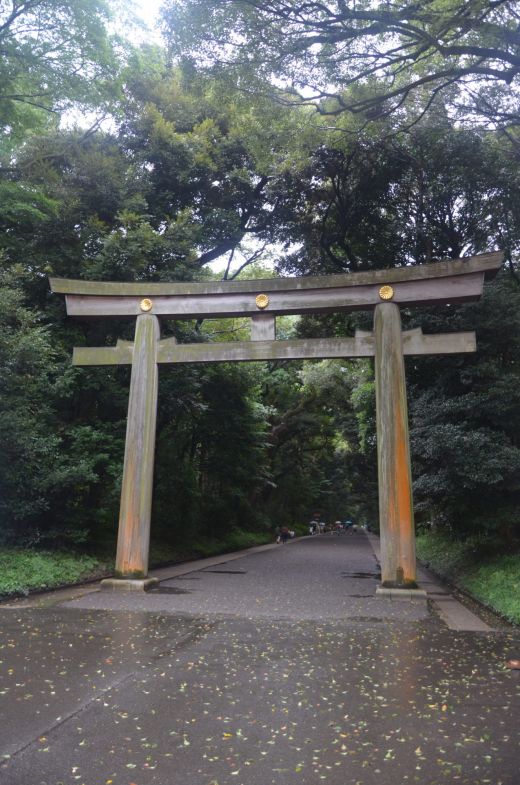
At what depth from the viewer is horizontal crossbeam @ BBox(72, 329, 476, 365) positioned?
10.1 m

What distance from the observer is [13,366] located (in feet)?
35.0

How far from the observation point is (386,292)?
1041cm

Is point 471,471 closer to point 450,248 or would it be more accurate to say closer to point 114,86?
point 450,248

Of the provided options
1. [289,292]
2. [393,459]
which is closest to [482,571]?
[393,459]

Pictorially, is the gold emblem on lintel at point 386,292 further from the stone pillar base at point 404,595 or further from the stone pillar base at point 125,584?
the stone pillar base at point 125,584

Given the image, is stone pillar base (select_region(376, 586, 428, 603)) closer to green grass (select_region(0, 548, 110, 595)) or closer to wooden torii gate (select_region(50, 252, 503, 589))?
wooden torii gate (select_region(50, 252, 503, 589))

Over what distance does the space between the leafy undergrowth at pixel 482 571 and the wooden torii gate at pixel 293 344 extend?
1425 mm

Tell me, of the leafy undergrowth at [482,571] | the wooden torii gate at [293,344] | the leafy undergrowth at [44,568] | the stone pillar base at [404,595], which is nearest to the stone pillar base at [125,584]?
the wooden torii gate at [293,344]

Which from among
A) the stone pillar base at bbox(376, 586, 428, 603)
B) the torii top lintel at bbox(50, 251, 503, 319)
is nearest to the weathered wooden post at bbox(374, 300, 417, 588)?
the stone pillar base at bbox(376, 586, 428, 603)

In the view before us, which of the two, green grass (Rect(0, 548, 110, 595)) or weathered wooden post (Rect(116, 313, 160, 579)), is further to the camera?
weathered wooden post (Rect(116, 313, 160, 579))

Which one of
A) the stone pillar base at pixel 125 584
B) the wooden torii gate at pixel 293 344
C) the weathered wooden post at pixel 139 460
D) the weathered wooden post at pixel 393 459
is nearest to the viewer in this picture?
the weathered wooden post at pixel 393 459

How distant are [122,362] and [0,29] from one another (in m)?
6.81

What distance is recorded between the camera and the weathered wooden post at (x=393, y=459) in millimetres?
9438

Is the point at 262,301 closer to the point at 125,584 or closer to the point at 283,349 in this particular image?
the point at 283,349
